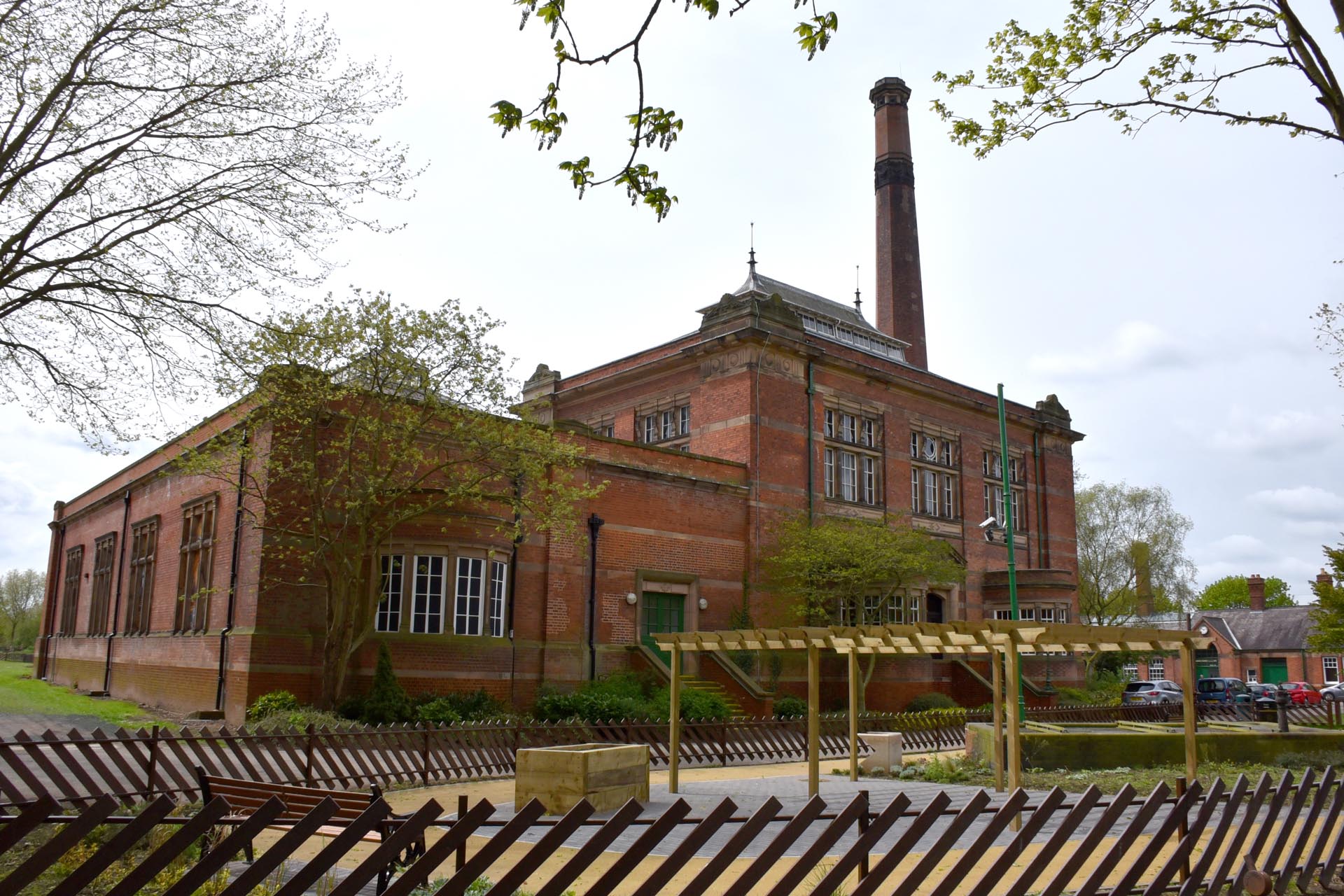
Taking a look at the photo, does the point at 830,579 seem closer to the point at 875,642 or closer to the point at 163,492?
the point at 875,642

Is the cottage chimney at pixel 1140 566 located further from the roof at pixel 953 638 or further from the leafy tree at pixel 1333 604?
the roof at pixel 953 638

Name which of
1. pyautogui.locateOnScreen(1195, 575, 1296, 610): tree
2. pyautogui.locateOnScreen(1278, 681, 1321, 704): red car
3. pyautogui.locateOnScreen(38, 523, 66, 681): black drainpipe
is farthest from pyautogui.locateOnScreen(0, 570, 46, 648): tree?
pyautogui.locateOnScreen(1195, 575, 1296, 610): tree

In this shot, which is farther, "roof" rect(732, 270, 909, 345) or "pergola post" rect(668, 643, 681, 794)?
"roof" rect(732, 270, 909, 345)

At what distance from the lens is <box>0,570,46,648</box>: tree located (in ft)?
254

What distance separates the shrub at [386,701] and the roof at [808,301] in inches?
722

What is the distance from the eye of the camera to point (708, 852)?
934 cm

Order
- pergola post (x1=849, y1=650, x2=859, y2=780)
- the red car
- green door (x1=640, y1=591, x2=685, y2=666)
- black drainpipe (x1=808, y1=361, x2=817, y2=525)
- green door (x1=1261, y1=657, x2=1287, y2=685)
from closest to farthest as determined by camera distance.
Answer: pergola post (x1=849, y1=650, x2=859, y2=780)
green door (x1=640, y1=591, x2=685, y2=666)
black drainpipe (x1=808, y1=361, x2=817, y2=525)
the red car
green door (x1=1261, y1=657, x2=1287, y2=685)

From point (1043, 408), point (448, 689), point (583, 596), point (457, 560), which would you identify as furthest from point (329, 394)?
point (1043, 408)

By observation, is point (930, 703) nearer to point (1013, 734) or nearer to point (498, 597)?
point (498, 597)

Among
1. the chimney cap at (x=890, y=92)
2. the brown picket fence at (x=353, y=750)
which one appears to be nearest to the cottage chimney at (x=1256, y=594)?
the chimney cap at (x=890, y=92)

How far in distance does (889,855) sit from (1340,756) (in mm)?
15523

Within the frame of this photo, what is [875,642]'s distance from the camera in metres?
14.4

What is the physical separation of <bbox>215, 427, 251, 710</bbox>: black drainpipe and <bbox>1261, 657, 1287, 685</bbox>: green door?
61154mm

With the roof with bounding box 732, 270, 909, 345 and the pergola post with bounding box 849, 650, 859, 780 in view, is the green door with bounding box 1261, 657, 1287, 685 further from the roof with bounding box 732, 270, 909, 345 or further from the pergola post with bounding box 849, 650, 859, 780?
the pergola post with bounding box 849, 650, 859, 780
